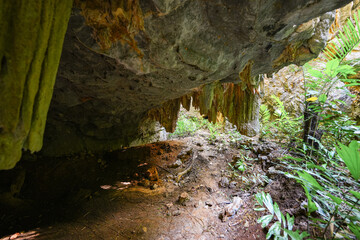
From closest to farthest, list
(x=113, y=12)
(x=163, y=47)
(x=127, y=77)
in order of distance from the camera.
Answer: (x=113, y=12) < (x=163, y=47) < (x=127, y=77)

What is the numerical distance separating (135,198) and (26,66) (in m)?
3.17

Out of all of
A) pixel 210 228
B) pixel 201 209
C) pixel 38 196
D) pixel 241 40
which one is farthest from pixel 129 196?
pixel 241 40

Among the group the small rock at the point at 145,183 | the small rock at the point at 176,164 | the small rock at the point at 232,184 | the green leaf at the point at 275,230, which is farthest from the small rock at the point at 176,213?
the small rock at the point at 176,164

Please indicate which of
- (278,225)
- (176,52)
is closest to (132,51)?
(176,52)

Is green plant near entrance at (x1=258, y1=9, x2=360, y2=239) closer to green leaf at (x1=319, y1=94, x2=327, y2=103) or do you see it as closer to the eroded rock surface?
green leaf at (x1=319, y1=94, x2=327, y2=103)

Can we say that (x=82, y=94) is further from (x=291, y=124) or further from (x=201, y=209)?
(x=291, y=124)

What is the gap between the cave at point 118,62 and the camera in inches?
32.7

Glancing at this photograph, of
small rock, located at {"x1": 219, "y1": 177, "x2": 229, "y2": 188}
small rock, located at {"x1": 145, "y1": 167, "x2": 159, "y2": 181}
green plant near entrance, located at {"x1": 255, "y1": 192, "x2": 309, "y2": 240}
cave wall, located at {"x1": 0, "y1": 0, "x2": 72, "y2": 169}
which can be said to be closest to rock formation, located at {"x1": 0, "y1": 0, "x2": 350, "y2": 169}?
cave wall, located at {"x1": 0, "y1": 0, "x2": 72, "y2": 169}

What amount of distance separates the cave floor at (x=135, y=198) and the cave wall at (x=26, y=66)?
2.25m

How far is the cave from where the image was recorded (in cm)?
83

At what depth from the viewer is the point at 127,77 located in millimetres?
2740

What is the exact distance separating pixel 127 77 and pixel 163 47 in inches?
45.1

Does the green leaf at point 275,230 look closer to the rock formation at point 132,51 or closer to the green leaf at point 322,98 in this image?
the rock formation at point 132,51

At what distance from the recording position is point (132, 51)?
1.92 metres
